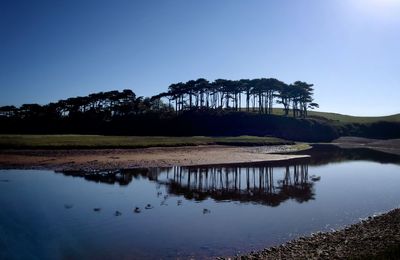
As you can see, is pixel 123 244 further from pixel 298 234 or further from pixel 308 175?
pixel 308 175

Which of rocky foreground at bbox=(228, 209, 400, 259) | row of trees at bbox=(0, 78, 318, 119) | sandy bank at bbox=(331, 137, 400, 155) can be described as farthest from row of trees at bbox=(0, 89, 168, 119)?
rocky foreground at bbox=(228, 209, 400, 259)

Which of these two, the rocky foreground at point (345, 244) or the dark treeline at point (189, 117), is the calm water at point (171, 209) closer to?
the rocky foreground at point (345, 244)

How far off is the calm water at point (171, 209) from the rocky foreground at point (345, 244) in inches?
59.6

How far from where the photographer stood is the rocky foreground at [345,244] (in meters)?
15.1

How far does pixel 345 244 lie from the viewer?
55.5 ft

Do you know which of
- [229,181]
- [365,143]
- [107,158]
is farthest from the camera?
[365,143]

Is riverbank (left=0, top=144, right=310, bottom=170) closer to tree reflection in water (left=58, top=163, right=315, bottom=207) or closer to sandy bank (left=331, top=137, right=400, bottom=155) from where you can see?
tree reflection in water (left=58, top=163, right=315, bottom=207)

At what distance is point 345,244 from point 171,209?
12797 mm

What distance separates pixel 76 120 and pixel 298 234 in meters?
120

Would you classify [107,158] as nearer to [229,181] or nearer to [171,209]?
[229,181]

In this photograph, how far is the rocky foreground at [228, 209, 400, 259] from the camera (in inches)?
596

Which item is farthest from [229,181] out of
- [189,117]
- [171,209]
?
[189,117]

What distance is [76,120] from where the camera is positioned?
129 metres

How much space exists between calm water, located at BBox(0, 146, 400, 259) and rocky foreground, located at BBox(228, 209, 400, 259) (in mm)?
1513
